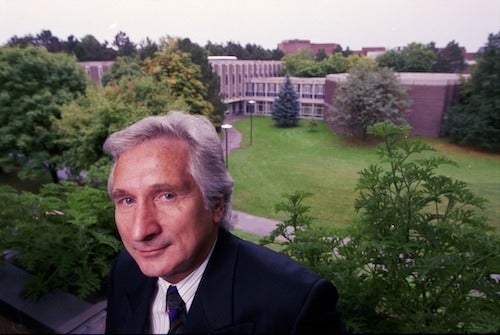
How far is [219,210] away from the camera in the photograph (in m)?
0.64

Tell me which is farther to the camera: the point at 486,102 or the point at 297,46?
the point at 297,46

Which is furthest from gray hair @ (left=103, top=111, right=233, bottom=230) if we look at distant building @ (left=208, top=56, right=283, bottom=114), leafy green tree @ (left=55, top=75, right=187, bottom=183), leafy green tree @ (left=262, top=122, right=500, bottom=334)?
distant building @ (left=208, top=56, right=283, bottom=114)

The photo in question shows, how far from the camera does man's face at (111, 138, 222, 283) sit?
20.6 inches

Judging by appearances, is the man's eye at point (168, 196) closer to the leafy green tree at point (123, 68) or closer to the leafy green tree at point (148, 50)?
the leafy green tree at point (123, 68)

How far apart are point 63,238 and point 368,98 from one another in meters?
7.53

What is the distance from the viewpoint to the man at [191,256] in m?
0.52

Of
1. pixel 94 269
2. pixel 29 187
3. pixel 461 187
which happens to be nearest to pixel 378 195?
pixel 461 187

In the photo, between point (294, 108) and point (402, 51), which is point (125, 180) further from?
point (402, 51)

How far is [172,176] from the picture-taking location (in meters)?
0.53

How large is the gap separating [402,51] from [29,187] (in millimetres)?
9282

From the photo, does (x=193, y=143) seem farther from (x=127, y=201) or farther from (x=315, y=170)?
(x=315, y=170)

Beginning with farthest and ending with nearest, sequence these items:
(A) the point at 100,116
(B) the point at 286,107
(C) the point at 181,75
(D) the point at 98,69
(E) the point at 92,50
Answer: (D) the point at 98,69
(E) the point at 92,50
(B) the point at 286,107
(C) the point at 181,75
(A) the point at 100,116

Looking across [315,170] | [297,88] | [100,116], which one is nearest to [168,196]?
[100,116]

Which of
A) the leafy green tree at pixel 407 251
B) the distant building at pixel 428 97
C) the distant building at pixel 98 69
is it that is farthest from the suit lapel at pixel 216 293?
the distant building at pixel 98 69
